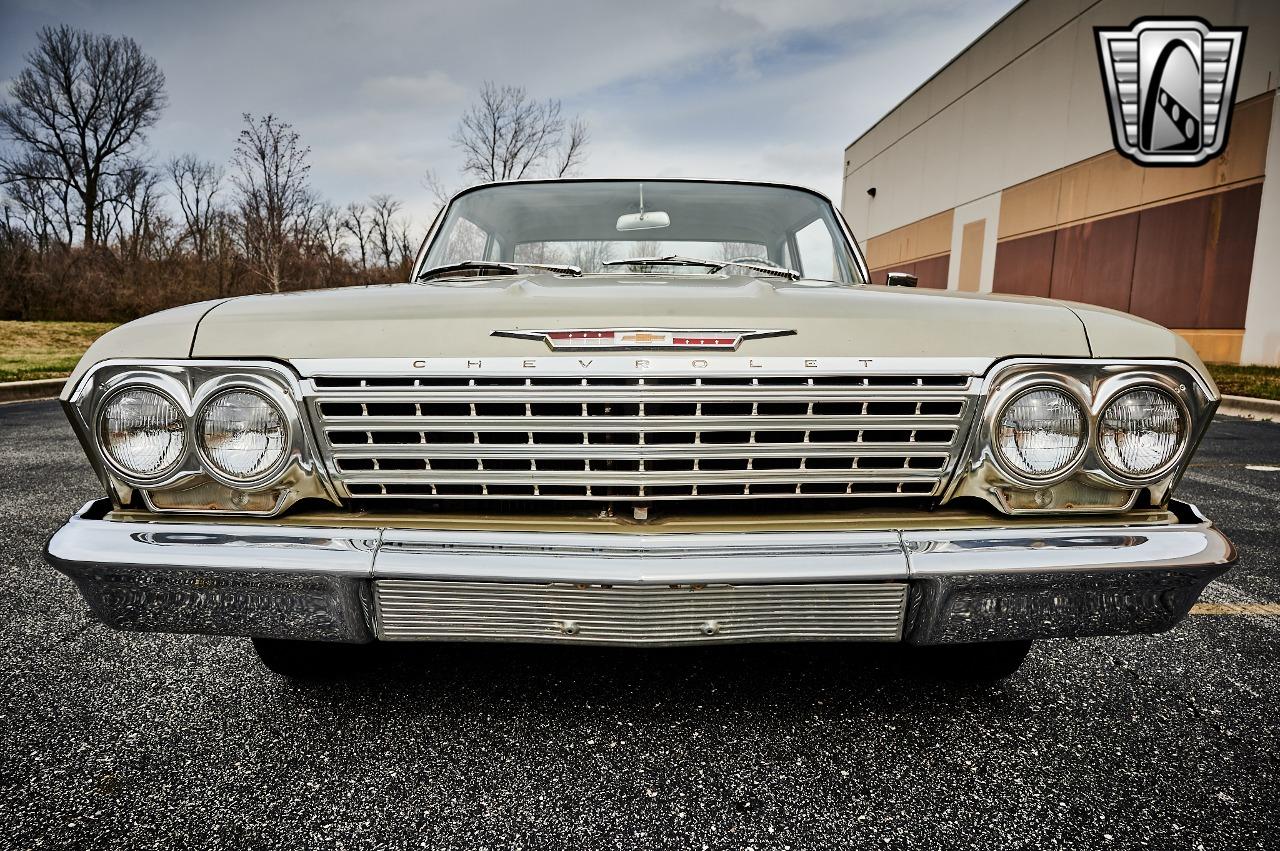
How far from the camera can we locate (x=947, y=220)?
2030cm

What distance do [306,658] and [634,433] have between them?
118 cm

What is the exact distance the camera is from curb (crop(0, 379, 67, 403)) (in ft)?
28.8

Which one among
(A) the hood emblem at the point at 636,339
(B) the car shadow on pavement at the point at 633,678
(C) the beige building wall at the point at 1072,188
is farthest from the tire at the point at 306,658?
A: (C) the beige building wall at the point at 1072,188

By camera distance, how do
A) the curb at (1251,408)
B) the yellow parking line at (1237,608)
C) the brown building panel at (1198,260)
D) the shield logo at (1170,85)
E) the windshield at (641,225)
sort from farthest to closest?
1. the shield logo at (1170,85)
2. the brown building panel at (1198,260)
3. the curb at (1251,408)
4. the windshield at (641,225)
5. the yellow parking line at (1237,608)

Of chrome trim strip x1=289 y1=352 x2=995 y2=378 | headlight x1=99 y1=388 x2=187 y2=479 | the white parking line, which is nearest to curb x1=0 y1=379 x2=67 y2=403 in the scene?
headlight x1=99 y1=388 x2=187 y2=479

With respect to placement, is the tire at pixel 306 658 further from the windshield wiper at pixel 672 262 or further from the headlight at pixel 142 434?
the windshield wiper at pixel 672 262

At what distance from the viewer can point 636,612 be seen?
4.24ft

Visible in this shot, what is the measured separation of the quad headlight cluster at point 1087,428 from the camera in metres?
1.39

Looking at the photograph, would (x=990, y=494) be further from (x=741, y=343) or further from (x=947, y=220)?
(x=947, y=220)

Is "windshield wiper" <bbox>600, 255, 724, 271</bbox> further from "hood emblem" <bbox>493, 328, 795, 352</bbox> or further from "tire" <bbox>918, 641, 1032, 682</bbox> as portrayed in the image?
"tire" <bbox>918, 641, 1032, 682</bbox>

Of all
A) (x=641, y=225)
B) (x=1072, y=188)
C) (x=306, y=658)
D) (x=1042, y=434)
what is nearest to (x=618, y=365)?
(x=1042, y=434)

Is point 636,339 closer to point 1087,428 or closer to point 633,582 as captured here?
point 633,582

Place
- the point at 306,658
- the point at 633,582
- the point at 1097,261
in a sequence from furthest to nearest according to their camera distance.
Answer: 1. the point at 1097,261
2. the point at 306,658
3. the point at 633,582

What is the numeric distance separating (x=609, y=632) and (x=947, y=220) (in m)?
21.9
